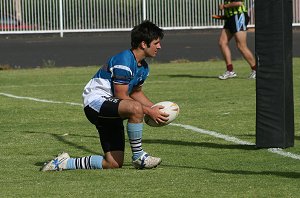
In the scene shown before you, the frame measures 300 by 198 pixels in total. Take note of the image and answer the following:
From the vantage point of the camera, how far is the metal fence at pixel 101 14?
132 ft

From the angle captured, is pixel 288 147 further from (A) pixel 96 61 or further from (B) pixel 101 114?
(A) pixel 96 61

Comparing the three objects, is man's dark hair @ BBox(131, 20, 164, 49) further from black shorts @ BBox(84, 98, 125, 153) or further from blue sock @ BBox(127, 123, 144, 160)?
blue sock @ BBox(127, 123, 144, 160)

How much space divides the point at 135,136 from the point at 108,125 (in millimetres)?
382

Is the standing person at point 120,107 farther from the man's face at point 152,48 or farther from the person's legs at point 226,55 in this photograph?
the person's legs at point 226,55

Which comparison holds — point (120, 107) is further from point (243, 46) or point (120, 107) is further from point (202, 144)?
point (243, 46)

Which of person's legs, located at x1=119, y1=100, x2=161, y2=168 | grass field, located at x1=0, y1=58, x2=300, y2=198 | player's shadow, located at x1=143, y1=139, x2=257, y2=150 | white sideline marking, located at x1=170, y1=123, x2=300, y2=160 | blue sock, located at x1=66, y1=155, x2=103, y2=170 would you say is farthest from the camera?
player's shadow, located at x1=143, y1=139, x2=257, y2=150

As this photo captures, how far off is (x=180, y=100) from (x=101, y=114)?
279 inches

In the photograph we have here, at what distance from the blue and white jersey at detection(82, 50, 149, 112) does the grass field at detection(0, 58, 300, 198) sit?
70 cm

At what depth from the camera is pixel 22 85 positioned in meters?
→ 20.7

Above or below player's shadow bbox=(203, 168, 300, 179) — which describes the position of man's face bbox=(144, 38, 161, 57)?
above

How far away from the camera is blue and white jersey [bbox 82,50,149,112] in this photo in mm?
10117

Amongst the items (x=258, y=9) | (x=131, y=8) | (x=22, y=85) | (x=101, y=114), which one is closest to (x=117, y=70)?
(x=101, y=114)

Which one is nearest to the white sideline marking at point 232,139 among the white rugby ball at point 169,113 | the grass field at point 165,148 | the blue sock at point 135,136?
the grass field at point 165,148

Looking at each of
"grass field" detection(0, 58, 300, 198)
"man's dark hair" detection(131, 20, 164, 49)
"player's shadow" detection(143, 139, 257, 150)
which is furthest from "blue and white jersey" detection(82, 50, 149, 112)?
"player's shadow" detection(143, 139, 257, 150)
